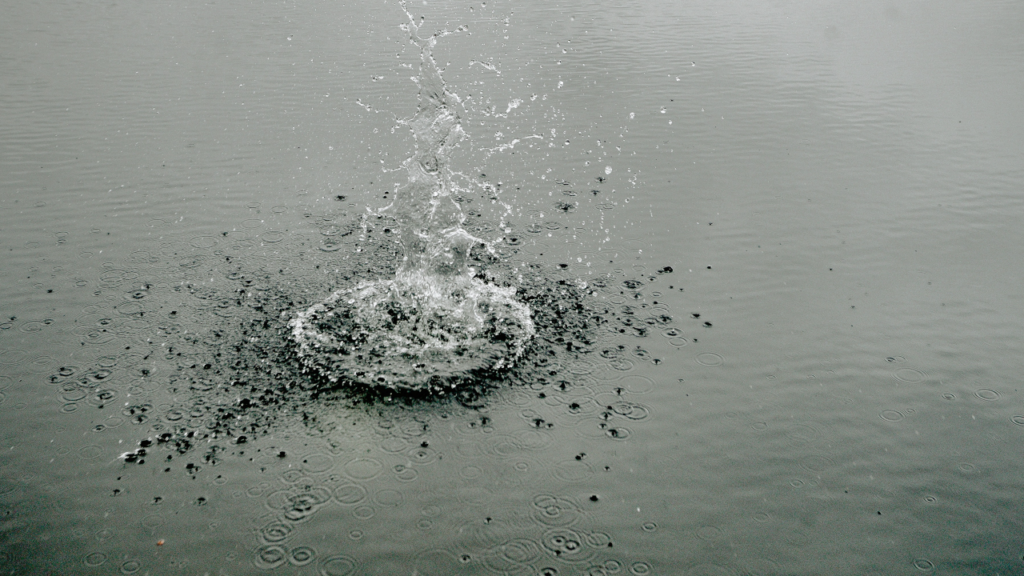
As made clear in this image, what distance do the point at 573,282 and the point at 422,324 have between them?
1854mm

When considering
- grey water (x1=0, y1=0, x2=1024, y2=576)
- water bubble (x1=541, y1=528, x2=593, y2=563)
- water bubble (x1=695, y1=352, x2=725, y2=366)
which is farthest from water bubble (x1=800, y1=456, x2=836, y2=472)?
water bubble (x1=541, y1=528, x2=593, y2=563)

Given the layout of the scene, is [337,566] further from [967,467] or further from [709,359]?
[967,467]

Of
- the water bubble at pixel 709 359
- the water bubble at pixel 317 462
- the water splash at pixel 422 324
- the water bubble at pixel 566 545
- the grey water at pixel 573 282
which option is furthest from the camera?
the water bubble at pixel 709 359

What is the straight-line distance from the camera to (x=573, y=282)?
8.48 metres

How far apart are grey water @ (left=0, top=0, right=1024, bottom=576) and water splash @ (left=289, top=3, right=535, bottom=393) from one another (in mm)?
375

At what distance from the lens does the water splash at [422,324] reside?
274 inches

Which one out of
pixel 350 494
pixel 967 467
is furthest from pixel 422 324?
pixel 967 467

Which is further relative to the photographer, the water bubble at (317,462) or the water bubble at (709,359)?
the water bubble at (709,359)

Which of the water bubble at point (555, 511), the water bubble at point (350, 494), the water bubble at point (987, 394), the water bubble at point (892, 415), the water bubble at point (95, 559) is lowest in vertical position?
the water bubble at point (95, 559)

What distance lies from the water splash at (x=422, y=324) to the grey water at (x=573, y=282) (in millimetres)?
375

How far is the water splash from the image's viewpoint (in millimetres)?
6957

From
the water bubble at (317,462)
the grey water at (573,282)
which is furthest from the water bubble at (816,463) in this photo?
the water bubble at (317,462)

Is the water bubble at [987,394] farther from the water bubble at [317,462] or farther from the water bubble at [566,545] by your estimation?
the water bubble at [317,462]

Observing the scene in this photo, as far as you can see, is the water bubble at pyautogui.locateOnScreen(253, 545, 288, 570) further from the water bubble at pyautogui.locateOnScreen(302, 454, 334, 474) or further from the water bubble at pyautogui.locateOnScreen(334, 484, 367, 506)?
the water bubble at pyautogui.locateOnScreen(302, 454, 334, 474)
